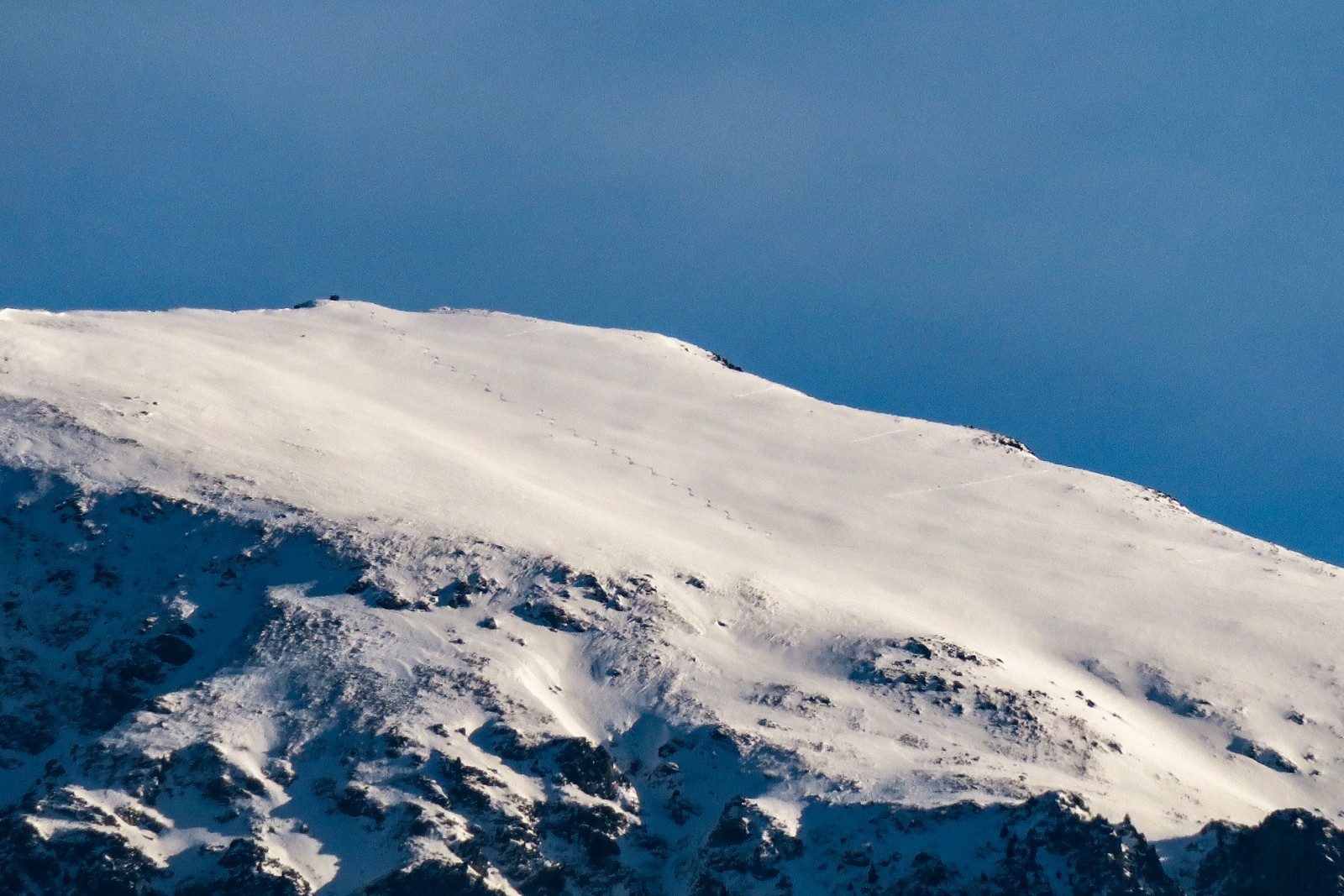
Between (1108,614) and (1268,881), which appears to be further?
(1108,614)

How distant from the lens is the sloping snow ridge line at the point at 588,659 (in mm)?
85312

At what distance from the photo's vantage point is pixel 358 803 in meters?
86.6

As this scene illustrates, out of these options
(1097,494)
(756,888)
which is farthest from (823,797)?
(1097,494)

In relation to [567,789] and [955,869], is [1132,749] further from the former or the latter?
[567,789]

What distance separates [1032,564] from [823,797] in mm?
45422

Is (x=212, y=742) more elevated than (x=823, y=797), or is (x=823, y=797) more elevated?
(x=823, y=797)

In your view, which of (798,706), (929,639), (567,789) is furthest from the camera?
(929,639)

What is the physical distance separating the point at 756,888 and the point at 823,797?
7.56 m

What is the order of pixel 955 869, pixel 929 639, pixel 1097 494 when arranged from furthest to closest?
pixel 1097 494, pixel 929 639, pixel 955 869

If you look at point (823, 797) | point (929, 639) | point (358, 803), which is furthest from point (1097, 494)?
point (358, 803)

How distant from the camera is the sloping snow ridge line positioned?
8531 centimetres

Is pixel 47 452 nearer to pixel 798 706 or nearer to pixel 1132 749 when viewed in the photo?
pixel 798 706

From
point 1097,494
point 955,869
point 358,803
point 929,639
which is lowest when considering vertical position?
point 358,803

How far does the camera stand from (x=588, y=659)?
101750 mm
